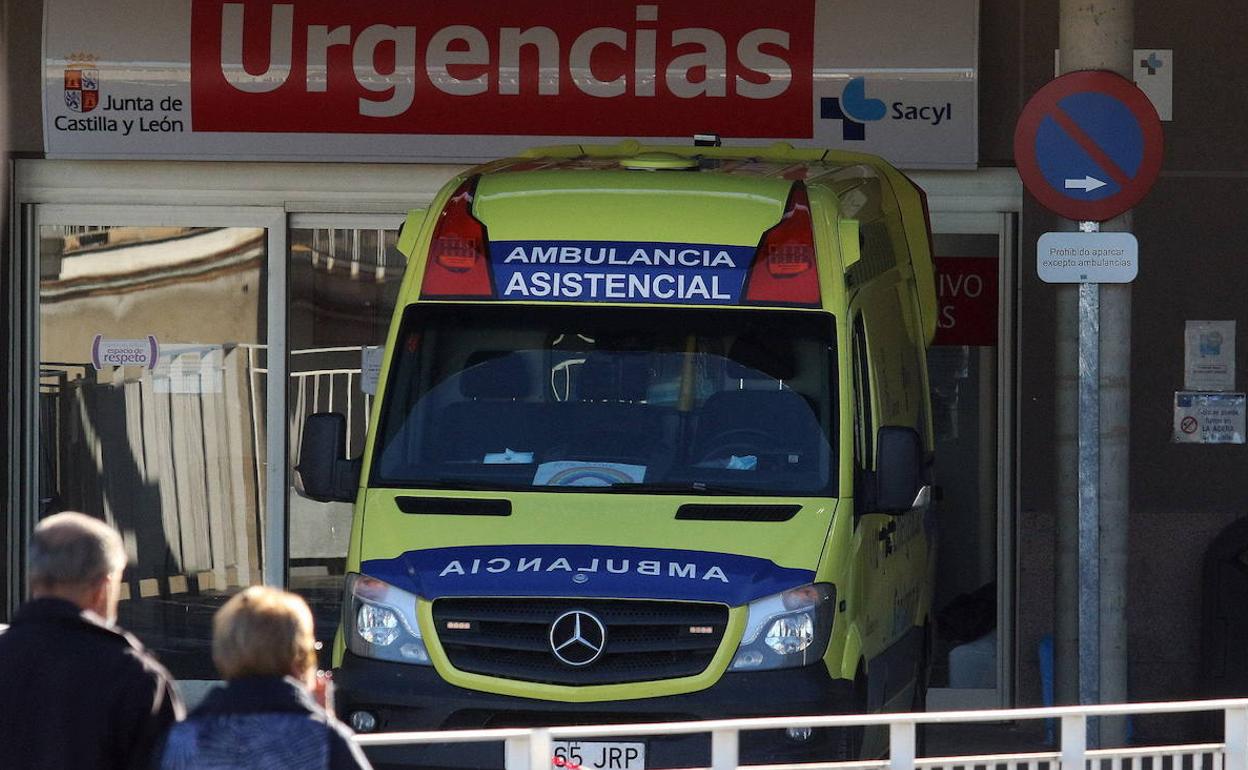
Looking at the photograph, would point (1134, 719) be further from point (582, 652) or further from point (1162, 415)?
point (582, 652)

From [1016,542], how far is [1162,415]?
3.31 ft

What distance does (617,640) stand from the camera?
6.09m

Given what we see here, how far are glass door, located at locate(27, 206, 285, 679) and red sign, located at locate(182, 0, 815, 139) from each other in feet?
2.50

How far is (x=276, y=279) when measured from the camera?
10.6 m

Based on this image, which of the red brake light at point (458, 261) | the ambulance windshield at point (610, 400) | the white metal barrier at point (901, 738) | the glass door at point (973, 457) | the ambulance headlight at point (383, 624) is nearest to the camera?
the white metal barrier at point (901, 738)

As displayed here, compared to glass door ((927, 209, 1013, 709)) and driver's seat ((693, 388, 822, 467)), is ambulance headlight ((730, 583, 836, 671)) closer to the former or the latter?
driver's seat ((693, 388, 822, 467))

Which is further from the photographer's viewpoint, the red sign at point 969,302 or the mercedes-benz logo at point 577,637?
the red sign at point 969,302

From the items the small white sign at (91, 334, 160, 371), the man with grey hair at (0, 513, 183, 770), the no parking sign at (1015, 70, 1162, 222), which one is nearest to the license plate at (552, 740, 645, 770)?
the man with grey hair at (0, 513, 183, 770)

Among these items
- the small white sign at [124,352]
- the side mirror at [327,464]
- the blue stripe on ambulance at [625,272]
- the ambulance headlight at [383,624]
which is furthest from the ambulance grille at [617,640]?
the small white sign at [124,352]

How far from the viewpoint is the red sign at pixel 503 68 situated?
402 inches

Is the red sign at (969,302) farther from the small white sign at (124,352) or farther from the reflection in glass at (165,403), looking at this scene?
the small white sign at (124,352)

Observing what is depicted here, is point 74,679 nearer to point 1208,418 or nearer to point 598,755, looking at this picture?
point 598,755

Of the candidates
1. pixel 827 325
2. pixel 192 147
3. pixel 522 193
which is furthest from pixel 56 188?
pixel 827 325

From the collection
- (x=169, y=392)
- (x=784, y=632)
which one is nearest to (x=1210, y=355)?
(x=784, y=632)
